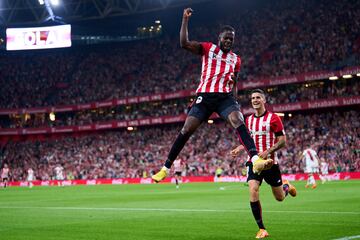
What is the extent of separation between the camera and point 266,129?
10.8 m

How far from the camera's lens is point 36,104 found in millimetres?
68125

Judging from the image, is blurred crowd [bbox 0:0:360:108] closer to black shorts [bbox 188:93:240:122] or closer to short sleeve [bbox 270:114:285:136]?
short sleeve [bbox 270:114:285:136]

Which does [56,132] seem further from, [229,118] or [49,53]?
[229,118]

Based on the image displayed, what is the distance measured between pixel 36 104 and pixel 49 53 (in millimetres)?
8405

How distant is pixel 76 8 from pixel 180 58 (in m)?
12.3

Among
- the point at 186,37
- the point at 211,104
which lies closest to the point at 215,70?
the point at 211,104

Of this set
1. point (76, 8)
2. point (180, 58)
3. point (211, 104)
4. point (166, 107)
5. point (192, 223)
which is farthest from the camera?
point (180, 58)

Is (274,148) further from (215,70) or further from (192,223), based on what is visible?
(192,223)

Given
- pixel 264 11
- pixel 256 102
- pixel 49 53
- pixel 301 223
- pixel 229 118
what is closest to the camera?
pixel 229 118

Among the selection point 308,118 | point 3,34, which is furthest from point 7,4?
point 308,118

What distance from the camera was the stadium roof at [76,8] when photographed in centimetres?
5516

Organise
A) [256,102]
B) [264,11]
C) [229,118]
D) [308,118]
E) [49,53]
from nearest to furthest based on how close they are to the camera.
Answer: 1. [229,118]
2. [256,102]
3. [308,118]
4. [264,11]
5. [49,53]

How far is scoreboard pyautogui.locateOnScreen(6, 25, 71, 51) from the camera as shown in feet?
188

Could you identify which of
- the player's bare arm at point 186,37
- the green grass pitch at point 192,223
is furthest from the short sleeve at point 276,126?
the player's bare arm at point 186,37
